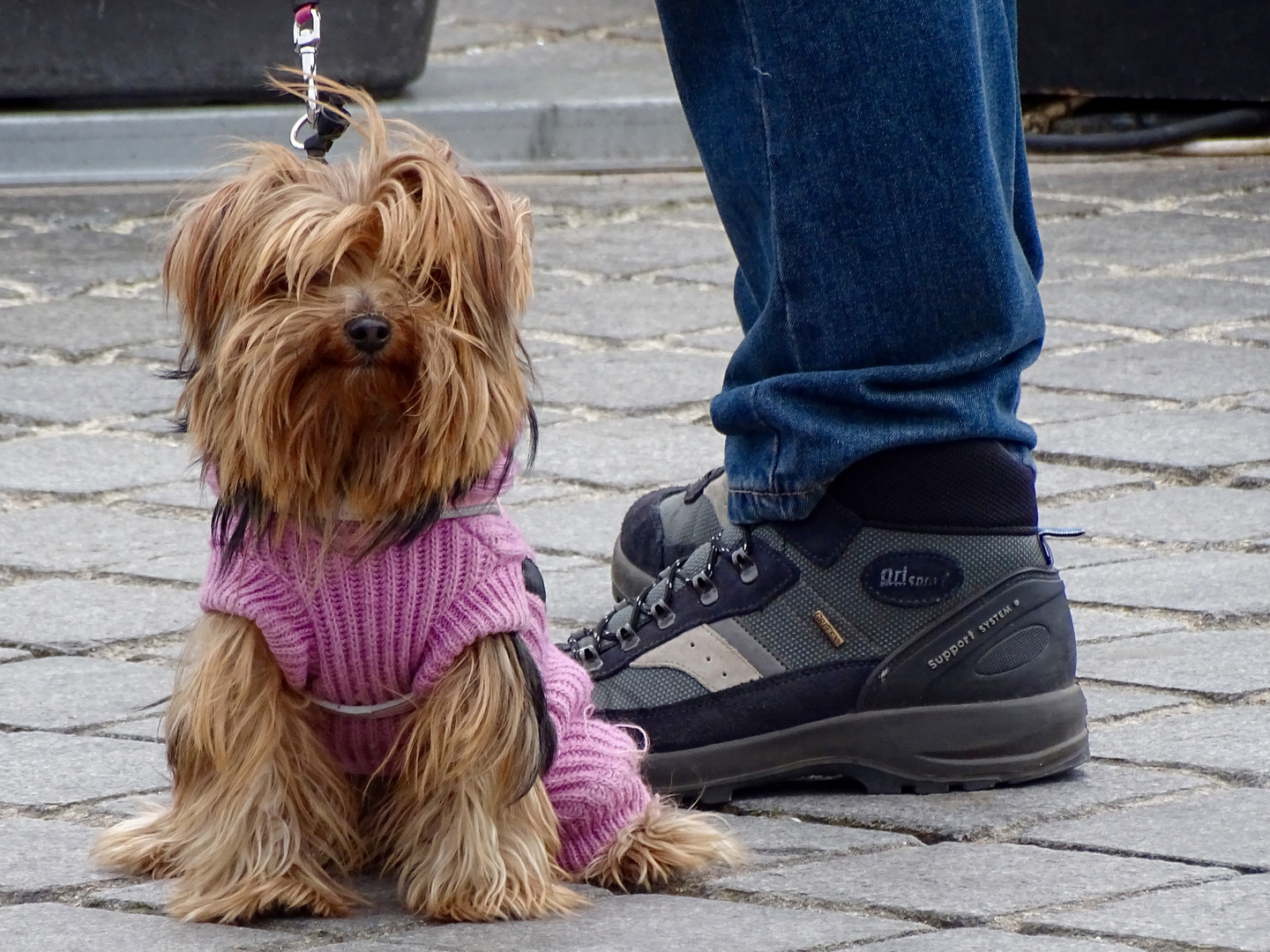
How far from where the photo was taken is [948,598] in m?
2.46

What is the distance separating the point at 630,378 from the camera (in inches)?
176

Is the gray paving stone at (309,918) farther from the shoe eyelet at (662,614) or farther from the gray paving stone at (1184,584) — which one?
the gray paving stone at (1184,584)

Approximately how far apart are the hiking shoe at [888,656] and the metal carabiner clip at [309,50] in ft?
2.57

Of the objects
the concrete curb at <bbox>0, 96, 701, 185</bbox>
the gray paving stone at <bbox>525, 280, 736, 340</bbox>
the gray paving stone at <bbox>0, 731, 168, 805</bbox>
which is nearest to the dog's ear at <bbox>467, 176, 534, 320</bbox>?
the gray paving stone at <bbox>0, 731, 168, 805</bbox>

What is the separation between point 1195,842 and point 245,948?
1010mm

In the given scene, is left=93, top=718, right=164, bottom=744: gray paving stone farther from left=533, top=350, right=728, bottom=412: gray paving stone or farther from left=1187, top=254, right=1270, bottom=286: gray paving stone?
left=1187, top=254, right=1270, bottom=286: gray paving stone

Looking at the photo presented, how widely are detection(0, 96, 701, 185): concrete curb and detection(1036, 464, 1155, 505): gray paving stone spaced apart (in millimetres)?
3198

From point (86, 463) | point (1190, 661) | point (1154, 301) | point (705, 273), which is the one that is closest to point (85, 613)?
point (86, 463)

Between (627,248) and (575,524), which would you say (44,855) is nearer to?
(575,524)

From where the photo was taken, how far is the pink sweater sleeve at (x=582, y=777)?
85.4 inches

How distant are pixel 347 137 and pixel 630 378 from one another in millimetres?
2230

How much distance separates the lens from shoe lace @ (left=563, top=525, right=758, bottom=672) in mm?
2520

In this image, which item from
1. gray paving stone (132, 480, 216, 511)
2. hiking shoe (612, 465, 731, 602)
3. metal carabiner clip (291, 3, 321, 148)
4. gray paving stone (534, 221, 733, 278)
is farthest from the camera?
gray paving stone (534, 221, 733, 278)

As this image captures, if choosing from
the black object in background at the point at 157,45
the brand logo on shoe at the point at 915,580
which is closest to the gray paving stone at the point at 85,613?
the brand logo on shoe at the point at 915,580
